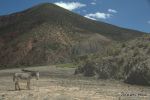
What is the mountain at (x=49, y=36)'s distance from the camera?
97944mm

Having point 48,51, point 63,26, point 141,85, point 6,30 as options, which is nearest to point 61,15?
point 63,26

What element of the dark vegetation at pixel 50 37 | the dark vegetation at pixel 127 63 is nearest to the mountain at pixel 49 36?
the dark vegetation at pixel 50 37

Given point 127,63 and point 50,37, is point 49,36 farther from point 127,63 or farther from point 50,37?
point 127,63

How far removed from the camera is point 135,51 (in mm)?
33688

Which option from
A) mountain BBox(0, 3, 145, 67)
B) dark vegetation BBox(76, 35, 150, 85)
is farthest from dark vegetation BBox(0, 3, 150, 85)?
dark vegetation BBox(76, 35, 150, 85)

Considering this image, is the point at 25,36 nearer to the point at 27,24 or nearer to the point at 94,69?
the point at 27,24

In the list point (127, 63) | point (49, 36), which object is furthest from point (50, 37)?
point (127, 63)

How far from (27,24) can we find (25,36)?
8491mm

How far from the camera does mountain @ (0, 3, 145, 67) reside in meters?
97.9

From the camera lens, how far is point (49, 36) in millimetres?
106625

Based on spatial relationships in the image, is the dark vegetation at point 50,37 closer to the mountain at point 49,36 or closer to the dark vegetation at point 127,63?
the mountain at point 49,36

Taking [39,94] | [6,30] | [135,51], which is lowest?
[39,94]

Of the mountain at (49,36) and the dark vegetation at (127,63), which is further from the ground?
the mountain at (49,36)

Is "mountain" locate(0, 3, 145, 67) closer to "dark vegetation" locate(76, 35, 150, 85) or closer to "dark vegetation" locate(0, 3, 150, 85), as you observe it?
"dark vegetation" locate(0, 3, 150, 85)
